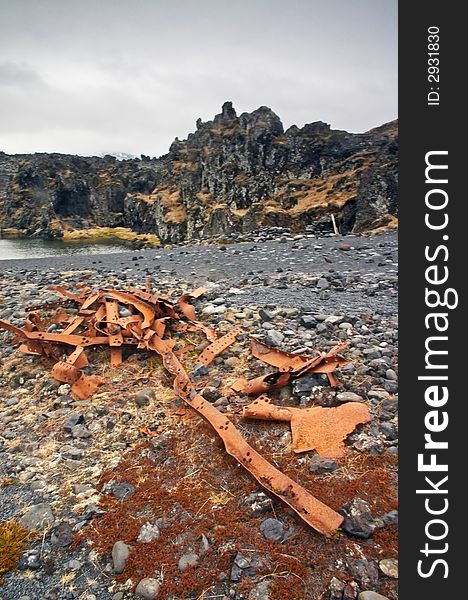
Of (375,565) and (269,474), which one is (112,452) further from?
(375,565)

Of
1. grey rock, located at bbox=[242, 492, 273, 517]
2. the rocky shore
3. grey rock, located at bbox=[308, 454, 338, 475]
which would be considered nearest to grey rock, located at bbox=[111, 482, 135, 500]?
the rocky shore

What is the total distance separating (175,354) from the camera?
218 inches

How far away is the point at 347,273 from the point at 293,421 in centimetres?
720

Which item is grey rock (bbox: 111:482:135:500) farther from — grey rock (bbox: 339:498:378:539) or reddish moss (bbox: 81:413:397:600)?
grey rock (bbox: 339:498:378:539)

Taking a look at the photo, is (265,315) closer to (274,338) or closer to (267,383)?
(274,338)

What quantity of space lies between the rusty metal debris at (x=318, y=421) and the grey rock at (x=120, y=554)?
1.49m

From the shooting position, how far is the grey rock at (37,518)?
9.04ft

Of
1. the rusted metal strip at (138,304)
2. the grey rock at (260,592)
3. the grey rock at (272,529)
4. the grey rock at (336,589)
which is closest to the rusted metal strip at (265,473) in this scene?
the grey rock at (272,529)

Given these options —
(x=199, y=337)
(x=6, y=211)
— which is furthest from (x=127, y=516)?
(x=6, y=211)

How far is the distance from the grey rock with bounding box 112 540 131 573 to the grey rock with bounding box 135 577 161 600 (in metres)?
0.20

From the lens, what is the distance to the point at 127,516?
9.12ft

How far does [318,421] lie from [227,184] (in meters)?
75.6

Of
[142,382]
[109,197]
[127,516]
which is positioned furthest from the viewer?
[109,197]

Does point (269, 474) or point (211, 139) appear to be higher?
point (211, 139)
